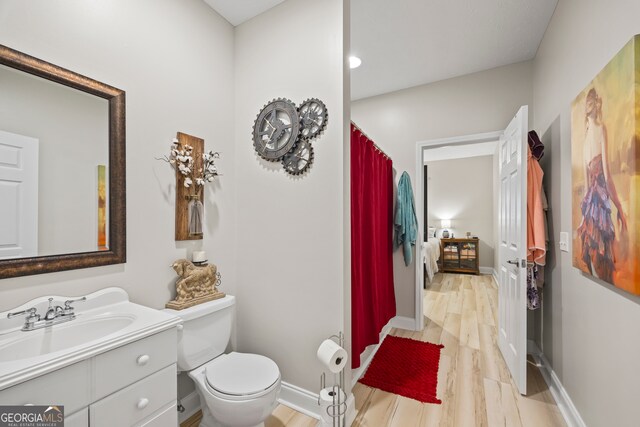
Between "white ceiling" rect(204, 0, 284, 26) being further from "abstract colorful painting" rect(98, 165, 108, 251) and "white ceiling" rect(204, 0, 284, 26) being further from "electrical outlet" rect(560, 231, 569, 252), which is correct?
"electrical outlet" rect(560, 231, 569, 252)

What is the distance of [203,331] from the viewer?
1.62m

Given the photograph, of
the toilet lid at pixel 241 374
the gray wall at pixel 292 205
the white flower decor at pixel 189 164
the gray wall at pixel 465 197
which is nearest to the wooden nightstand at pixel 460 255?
the gray wall at pixel 465 197

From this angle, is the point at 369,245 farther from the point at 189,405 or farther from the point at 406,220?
the point at 189,405

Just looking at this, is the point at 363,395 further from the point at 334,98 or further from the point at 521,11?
the point at 521,11

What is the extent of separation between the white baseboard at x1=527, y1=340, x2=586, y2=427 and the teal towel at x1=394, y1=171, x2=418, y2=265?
4.40 feet

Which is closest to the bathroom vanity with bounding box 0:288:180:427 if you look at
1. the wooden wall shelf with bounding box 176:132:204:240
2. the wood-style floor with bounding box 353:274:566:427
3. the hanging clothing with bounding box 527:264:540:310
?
the wooden wall shelf with bounding box 176:132:204:240

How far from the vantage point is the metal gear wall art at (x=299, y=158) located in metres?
1.81

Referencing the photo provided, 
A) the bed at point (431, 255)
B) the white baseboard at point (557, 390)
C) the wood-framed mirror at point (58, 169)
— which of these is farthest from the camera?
the bed at point (431, 255)

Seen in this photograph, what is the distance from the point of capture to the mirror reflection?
1.16 metres

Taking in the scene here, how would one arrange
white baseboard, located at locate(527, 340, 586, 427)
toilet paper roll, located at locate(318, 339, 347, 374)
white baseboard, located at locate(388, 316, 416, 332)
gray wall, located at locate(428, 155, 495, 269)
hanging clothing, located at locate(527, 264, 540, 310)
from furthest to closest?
1. gray wall, located at locate(428, 155, 495, 269)
2. white baseboard, located at locate(388, 316, 416, 332)
3. hanging clothing, located at locate(527, 264, 540, 310)
4. white baseboard, located at locate(527, 340, 586, 427)
5. toilet paper roll, located at locate(318, 339, 347, 374)

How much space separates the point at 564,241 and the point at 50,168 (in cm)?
296

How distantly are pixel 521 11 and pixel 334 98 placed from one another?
65.7 inches

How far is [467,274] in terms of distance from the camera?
591 centimetres

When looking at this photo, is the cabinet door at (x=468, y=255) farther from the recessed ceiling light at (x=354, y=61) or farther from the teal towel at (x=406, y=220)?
the recessed ceiling light at (x=354, y=61)
